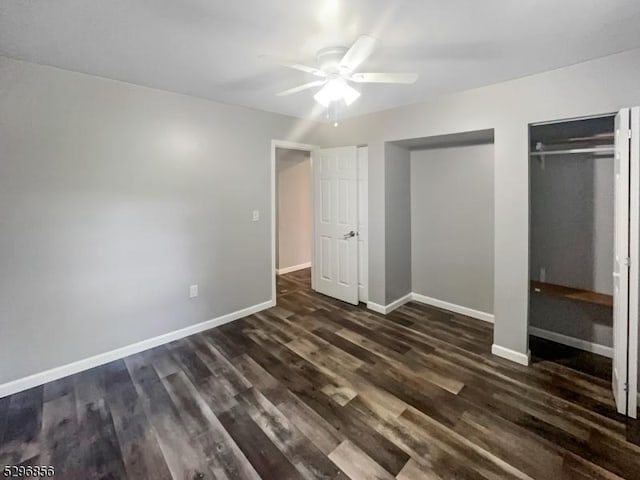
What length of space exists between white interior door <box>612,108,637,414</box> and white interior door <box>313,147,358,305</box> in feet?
7.98

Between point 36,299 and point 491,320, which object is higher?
point 36,299

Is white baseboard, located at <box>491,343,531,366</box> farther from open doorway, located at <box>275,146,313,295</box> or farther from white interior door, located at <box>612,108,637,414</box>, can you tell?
open doorway, located at <box>275,146,313,295</box>

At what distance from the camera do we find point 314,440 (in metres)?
1.84

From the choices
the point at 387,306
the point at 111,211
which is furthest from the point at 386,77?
the point at 387,306

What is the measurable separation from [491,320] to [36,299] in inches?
170

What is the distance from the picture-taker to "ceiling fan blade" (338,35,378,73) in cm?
164

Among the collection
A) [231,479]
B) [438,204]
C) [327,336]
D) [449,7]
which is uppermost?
[449,7]

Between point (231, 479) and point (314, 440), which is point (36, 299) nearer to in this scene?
point (231, 479)

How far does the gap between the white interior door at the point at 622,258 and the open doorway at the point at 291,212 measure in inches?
158

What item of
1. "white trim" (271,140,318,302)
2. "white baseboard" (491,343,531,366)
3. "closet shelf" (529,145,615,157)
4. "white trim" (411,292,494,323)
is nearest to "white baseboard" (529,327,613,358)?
"white trim" (411,292,494,323)

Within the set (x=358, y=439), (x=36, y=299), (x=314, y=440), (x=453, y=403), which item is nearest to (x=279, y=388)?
(x=314, y=440)

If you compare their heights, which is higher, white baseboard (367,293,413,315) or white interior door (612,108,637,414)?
white interior door (612,108,637,414)

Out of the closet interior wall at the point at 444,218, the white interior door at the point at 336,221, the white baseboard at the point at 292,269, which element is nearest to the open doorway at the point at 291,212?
the white baseboard at the point at 292,269

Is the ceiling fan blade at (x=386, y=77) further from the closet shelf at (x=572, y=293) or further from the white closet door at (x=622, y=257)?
the closet shelf at (x=572, y=293)
